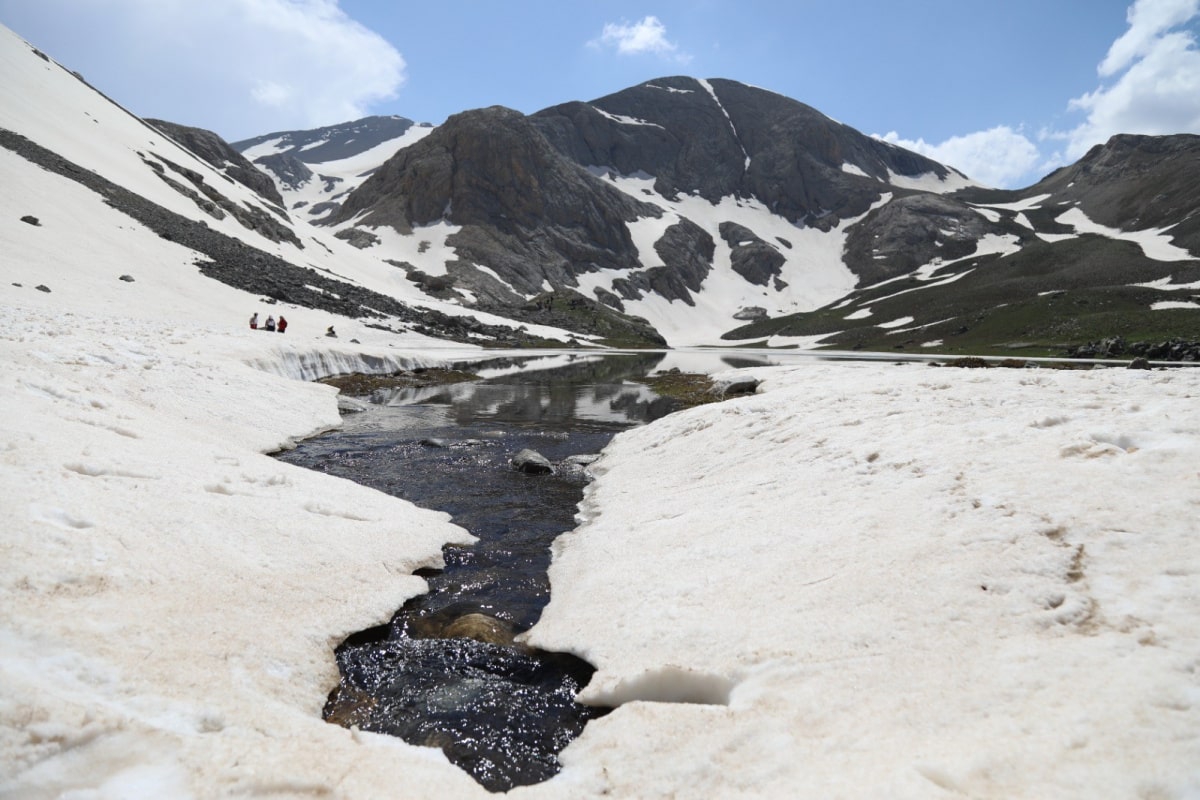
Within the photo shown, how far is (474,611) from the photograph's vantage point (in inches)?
436

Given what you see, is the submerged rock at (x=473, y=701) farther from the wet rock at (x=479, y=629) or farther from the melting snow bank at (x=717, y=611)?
the melting snow bank at (x=717, y=611)

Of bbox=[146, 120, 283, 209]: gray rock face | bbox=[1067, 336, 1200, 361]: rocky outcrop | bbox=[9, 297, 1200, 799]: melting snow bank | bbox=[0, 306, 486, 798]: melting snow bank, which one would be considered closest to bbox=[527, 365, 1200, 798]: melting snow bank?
bbox=[9, 297, 1200, 799]: melting snow bank

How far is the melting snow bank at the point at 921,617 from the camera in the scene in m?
5.00

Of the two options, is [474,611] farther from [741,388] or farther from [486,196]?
[486,196]

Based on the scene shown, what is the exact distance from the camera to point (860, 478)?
38.4 feet

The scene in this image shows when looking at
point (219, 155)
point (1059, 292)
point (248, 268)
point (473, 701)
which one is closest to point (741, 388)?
point (473, 701)

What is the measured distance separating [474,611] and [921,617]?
25.1 feet

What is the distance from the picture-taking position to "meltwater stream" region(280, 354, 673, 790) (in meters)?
7.74

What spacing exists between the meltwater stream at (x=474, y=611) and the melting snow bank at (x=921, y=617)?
2.12ft

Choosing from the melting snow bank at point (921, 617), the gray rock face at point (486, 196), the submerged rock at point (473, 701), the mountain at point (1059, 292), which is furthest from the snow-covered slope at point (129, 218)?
the mountain at point (1059, 292)

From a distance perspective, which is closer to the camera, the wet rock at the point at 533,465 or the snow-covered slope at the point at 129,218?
the wet rock at the point at 533,465

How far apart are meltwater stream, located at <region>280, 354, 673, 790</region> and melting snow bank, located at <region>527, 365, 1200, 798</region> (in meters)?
0.65

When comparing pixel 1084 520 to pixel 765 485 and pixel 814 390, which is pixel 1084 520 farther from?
pixel 814 390

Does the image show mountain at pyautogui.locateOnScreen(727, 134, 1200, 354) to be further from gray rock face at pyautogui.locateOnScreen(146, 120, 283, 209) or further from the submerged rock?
gray rock face at pyautogui.locateOnScreen(146, 120, 283, 209)
